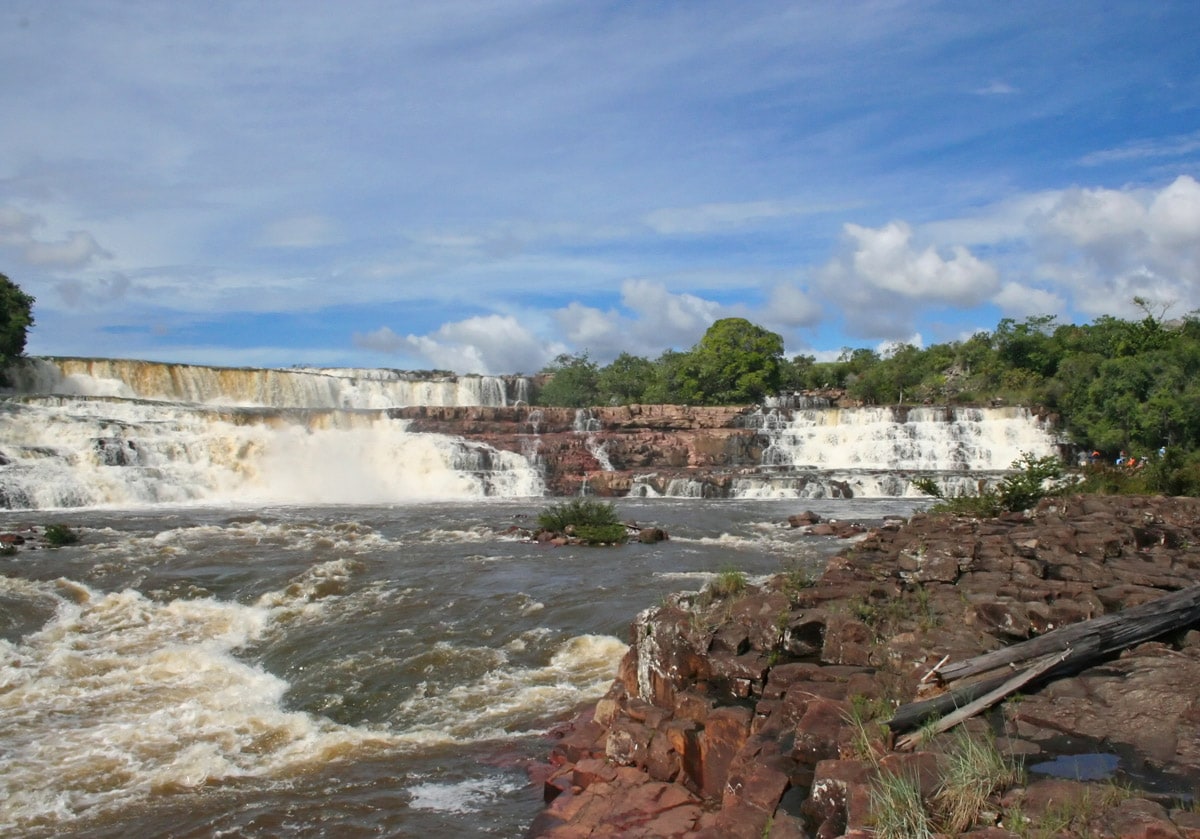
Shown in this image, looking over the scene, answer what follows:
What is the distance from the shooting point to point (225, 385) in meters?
37.0

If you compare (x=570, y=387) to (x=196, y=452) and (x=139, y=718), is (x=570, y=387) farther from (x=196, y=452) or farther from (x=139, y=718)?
(x=139, y=718)

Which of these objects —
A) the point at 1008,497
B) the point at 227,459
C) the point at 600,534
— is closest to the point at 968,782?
the point at 1008,497

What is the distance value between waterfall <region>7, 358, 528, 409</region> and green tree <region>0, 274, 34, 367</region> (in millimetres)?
769

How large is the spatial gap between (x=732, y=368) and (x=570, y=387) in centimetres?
807

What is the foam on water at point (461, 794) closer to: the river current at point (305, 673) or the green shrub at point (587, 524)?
the river current at point (305, 673)

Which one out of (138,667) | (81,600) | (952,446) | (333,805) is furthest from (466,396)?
(333,805)

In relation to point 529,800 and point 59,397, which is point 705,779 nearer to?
point 529,800

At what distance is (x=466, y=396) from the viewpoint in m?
42.0

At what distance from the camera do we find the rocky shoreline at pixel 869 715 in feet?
12.9

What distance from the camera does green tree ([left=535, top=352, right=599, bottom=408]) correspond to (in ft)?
151

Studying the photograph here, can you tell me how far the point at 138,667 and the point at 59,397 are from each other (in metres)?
24.6

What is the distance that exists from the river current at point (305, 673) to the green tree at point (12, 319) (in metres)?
21.3

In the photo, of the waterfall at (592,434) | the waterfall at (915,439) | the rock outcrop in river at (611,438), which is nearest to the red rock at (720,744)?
the rock outcrop in river at (611,438)

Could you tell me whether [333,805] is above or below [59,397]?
below
